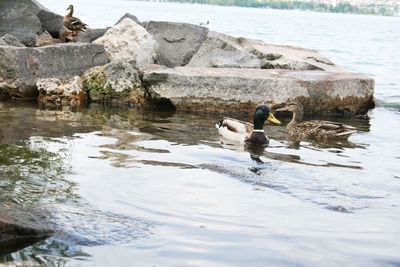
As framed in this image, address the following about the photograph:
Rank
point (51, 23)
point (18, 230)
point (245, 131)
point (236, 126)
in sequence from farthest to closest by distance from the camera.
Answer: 1. point (51, 23)
2. point (245, 131)
3. point (236, 126)
4. point (18, 230)

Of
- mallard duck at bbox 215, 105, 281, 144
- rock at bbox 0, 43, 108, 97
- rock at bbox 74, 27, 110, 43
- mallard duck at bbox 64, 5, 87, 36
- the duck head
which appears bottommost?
mallard duck at bbox 215, 105, 281, 144

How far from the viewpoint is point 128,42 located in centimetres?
1645

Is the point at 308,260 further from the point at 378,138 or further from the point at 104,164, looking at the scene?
the point at 378,138

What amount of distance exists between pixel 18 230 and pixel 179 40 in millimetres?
11611

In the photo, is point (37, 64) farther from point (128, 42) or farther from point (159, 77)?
point (128, 42)

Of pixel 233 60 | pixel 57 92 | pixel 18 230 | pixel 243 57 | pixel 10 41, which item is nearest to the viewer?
pixel 18 230

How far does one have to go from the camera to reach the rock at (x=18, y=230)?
5.79 metres

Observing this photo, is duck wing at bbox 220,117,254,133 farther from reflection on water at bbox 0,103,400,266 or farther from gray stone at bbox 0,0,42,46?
gray stone at bbox 0,0,42,46

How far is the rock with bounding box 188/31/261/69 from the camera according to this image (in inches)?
633

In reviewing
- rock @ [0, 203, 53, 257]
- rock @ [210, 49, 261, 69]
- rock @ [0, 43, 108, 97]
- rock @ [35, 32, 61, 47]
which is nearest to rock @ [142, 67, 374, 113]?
rock @ [210, 49, 261, 69]

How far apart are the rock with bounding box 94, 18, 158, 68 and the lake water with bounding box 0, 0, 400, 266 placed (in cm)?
306

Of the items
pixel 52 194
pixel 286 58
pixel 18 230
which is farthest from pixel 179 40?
pixel 18 230

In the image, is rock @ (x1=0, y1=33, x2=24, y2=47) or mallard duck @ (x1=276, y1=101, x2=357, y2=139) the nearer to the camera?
mallard duck @ (x1=276, y1=101, x2=357, y2=139)

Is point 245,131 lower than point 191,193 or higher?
lower
